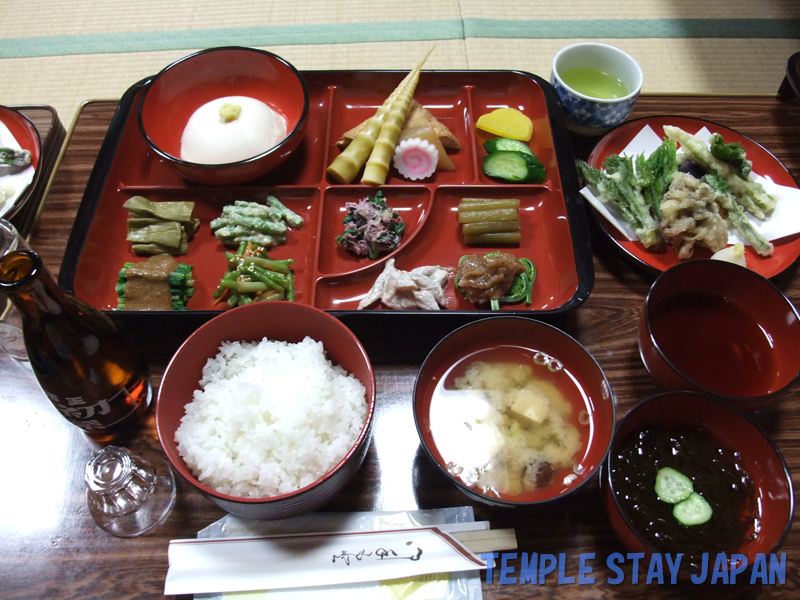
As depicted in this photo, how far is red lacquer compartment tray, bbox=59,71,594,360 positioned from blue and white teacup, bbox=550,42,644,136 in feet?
0.24

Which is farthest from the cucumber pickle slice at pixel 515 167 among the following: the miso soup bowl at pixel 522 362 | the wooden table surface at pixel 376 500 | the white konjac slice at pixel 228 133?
the white konjac slice at pixel 228 133

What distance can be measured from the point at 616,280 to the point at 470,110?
39.8 inches

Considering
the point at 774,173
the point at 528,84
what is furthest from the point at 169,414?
the point at 774,173

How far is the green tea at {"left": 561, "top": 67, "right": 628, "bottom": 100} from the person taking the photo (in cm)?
224

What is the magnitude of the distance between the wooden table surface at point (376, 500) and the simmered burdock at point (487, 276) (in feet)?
0.84

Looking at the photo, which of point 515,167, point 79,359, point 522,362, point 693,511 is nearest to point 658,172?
point 515,167

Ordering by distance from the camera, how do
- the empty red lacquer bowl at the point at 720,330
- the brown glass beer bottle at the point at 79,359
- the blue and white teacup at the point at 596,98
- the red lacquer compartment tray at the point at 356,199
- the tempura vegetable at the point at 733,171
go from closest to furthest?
the brown glass beer bottle at the point at 79,359, the empty red lacquer bowl at the point at 720,330, the red lacquer compartment tray at the point at 356,199, the tempura vegetable at the point at 733,171, the blue and white teacup at the point at 596,98

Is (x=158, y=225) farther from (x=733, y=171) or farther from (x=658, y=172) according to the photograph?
(x=733, y=171)

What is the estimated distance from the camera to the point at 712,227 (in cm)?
181

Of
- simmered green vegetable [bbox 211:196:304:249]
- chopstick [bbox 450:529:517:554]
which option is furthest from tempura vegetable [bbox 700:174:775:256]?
simmered green vegetable [bbox 211:196:304:249]

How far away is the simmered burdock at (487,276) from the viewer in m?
1.75

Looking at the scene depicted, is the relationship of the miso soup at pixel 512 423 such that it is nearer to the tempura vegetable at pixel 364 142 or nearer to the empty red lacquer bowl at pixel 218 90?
the tempura vegetable at pixel 364 142

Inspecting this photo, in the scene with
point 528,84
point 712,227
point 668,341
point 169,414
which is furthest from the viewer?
point 528,84

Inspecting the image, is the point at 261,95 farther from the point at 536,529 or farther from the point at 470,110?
the point at 536,529
